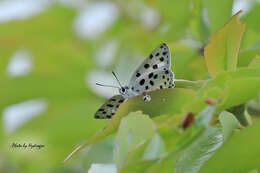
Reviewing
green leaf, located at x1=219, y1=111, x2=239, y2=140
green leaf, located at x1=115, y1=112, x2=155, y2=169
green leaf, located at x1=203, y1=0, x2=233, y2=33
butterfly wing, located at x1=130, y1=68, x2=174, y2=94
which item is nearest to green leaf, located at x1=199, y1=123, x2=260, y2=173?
green leaf, located at x1=219, y1=111, x2=239, y2=140

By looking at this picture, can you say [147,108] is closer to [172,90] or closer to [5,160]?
[172,90]

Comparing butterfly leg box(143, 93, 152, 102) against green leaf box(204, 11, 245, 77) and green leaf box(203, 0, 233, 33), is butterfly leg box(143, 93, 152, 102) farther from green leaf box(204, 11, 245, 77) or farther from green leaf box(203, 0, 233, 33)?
green leaf box(203, 0, 233, 33)

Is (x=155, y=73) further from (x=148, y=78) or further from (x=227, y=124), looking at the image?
(x=227, y=124)

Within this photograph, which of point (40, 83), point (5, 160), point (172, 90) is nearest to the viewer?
point (172, 90)

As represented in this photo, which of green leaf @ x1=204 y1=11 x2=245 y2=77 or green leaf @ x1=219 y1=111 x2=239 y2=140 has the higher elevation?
green leaf @ x1=204 y1=11 x2=245 y2=77

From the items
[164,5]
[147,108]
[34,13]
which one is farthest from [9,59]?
[147,108]

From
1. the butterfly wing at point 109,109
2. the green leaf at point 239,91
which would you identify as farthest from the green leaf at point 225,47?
the butterfly wing at point 109,109

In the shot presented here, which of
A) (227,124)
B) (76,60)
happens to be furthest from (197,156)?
(76,60)
